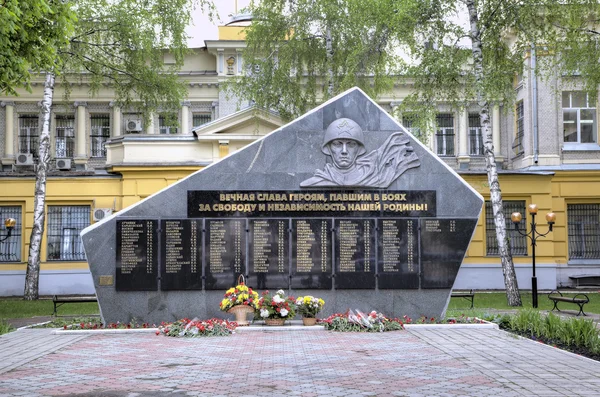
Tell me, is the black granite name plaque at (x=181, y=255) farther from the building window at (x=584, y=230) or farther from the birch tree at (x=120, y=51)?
the building window at (x=584, y=230)

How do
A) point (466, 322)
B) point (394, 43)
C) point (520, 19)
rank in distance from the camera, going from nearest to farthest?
point (466, 322)
point (520, 19)
point (394, 43)

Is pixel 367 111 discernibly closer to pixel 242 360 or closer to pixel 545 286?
pixel 242 360

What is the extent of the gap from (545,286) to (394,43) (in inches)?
431

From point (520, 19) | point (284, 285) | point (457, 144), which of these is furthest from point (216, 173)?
point (457, 144)

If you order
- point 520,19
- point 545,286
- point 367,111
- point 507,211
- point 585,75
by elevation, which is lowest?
point 545,286

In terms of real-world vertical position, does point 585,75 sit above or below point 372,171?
above

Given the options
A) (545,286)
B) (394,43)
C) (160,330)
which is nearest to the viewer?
(160,330)

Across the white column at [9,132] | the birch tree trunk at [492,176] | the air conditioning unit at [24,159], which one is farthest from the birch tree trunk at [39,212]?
the birch tree trunk at [492,176]

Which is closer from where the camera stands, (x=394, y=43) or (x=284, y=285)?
(x=284, y=285)

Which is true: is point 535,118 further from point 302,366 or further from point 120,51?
point 302,366

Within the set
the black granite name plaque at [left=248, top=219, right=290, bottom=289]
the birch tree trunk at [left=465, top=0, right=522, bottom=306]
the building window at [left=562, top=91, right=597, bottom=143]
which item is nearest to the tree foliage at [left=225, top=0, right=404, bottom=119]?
the birch tree trunk at [left=465, top=0, right=522, bottom=306]

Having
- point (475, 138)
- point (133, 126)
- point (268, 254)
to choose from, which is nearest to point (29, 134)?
point (133, 126)

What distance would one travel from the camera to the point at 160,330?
14195mm

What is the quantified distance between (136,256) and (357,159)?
5020 mm
